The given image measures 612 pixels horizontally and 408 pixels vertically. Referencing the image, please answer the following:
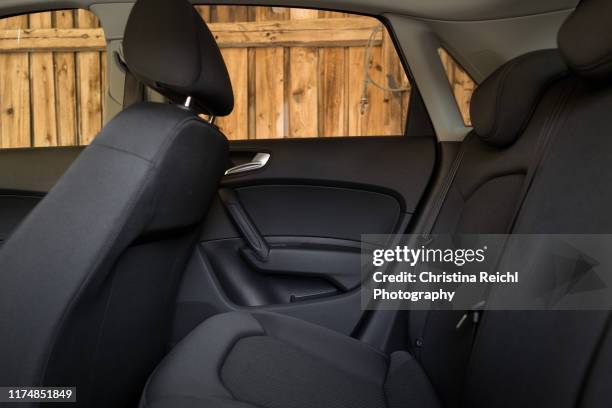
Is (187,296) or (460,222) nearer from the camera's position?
(460,222)

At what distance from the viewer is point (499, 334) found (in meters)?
0.69

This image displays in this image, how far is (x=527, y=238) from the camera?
0.69 metres

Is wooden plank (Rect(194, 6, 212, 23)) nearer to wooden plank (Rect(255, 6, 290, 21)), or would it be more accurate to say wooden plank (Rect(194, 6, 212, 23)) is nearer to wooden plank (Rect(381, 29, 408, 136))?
wooden plank (Rect(255, 6, 290, 21))

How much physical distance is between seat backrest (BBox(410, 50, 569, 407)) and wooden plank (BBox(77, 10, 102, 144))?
62.4 inches

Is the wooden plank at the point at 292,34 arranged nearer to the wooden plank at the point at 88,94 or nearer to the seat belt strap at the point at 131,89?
the seat belt strap at the point at 131,89

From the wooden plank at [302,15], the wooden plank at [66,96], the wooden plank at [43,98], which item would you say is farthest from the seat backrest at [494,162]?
the wooden plank at [43,98]

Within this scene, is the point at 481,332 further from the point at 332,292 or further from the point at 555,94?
the point at 332,292

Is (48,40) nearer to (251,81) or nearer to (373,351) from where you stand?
(251,81)

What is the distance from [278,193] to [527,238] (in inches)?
34.8

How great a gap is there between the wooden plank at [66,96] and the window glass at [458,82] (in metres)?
1.62

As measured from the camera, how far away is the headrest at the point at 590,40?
23.6 inches

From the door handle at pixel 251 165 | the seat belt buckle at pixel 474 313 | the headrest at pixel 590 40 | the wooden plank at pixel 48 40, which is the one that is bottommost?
the seat belt buckle at pixel 474 313

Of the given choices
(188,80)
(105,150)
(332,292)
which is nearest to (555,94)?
(188,80)

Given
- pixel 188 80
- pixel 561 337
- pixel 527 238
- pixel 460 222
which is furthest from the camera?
pixel 460 222
